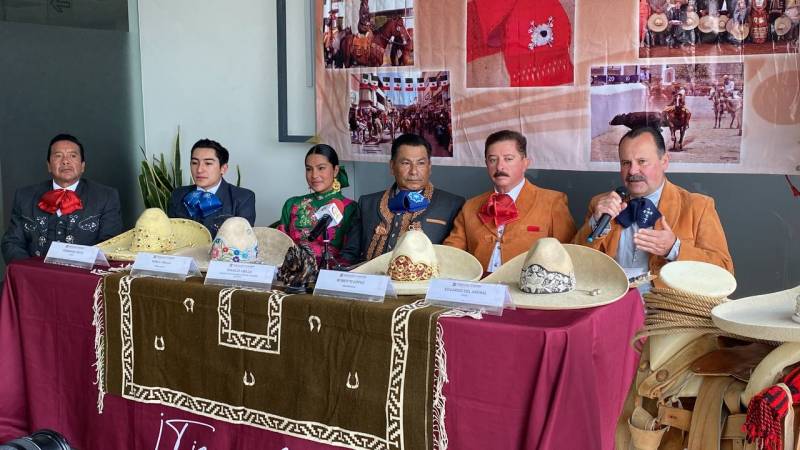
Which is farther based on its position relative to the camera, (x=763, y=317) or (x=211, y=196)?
(x=211, y=196)

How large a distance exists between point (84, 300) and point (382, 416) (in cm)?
118

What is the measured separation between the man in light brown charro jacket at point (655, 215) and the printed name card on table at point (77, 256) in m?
1.70

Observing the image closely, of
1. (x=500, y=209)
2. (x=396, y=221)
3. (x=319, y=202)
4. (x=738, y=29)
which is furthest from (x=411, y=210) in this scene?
(x=738, y=29)

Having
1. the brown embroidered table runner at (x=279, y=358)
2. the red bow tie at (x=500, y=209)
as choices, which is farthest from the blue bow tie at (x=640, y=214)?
the brown embroidered table runner at (x=279, y=358)

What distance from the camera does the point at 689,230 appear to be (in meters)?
2.92

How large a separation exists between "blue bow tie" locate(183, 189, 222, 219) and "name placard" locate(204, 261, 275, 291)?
1.33 meters

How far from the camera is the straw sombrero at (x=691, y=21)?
338 centimetres

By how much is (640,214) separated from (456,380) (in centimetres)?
118

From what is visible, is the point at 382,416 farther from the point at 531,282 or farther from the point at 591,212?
the point at 591,212

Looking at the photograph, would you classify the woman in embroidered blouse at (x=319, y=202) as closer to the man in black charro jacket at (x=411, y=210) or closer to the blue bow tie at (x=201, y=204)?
the man in black charro jacket at (x=411, y=210)

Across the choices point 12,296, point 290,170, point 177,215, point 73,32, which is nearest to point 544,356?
point 12,296

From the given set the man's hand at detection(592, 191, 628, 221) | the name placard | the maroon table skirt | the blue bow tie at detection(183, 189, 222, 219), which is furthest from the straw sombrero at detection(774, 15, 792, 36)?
the blue bow tie at detection(183, 189, 222, 219)

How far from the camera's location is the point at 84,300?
2730 mm

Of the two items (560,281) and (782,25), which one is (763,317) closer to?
(560,281)
